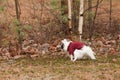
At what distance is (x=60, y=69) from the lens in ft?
36.0

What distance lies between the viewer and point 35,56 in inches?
527

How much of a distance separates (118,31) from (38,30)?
11.9ft

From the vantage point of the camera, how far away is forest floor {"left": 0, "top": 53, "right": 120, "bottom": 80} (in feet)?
33.2

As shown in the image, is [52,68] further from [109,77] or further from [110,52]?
[110,52]

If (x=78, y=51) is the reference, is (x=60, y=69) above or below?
below

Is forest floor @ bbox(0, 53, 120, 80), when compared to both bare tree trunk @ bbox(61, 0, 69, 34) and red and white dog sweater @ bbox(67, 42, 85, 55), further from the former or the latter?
bare tree trunk @ bbox(61, 0, 69, 34)

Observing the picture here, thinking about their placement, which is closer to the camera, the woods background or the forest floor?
the forest floor

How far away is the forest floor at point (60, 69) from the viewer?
10.1 meters

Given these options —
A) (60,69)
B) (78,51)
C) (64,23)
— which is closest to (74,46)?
(78,51)

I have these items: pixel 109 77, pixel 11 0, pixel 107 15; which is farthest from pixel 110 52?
pixel 11 0

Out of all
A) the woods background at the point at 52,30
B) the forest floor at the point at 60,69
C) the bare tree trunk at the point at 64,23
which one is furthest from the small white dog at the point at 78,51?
the bare tree trunk at the point at 64,23

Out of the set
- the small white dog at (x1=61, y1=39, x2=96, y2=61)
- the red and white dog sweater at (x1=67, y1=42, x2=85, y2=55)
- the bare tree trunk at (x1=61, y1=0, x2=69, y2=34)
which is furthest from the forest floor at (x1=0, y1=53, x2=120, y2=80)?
the bare tree trunk at (x1=61, y1=0, x2=69, y2=34)

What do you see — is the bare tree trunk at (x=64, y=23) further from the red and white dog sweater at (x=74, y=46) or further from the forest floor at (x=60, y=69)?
the red and white dog sweater at (x=74, y=46)

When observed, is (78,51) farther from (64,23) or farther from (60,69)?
(64,23)
